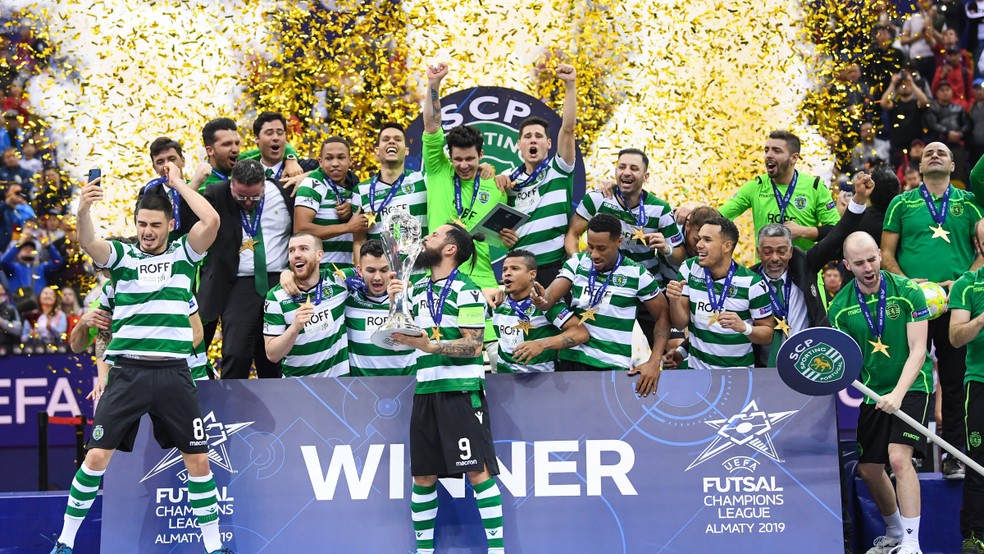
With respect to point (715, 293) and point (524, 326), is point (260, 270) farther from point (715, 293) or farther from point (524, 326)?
point (715, 293)

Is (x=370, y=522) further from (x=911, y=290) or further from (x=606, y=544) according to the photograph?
(x=911, y=290)

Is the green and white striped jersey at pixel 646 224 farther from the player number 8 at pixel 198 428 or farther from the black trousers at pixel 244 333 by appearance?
the player number 8 at pixel 198 428

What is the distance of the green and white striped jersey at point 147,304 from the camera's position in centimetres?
567

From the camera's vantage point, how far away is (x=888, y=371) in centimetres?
595

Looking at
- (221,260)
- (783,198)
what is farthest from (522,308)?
(783,198)

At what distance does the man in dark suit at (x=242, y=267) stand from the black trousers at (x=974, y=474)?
3.89 meters

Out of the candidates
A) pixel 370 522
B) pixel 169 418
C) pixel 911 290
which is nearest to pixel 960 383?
pixel 911 290

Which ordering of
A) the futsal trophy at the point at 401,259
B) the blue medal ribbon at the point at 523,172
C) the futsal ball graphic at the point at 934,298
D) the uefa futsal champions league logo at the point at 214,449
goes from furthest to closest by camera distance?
the blue medal ribbon at the point at 523,172 < the futsal ball graphic at the point at 934,298 < the uefa futsal champions league logo at the point at 214,449 < the futsal trophy at the point at 401,259

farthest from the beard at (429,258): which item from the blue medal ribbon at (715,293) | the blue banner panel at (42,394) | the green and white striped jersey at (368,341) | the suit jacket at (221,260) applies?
the blue banner panel at (42,394)

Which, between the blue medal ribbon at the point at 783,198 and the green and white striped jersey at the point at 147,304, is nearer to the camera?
the green and white striped jersey at the point at 147,304

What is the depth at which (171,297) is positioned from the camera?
574 centimetres

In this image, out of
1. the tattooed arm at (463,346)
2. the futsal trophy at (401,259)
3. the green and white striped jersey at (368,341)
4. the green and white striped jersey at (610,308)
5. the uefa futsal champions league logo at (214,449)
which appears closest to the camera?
the futsal trophy at (401,259)

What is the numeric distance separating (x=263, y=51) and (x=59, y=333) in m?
3.27

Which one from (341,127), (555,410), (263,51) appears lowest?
(555,410)
